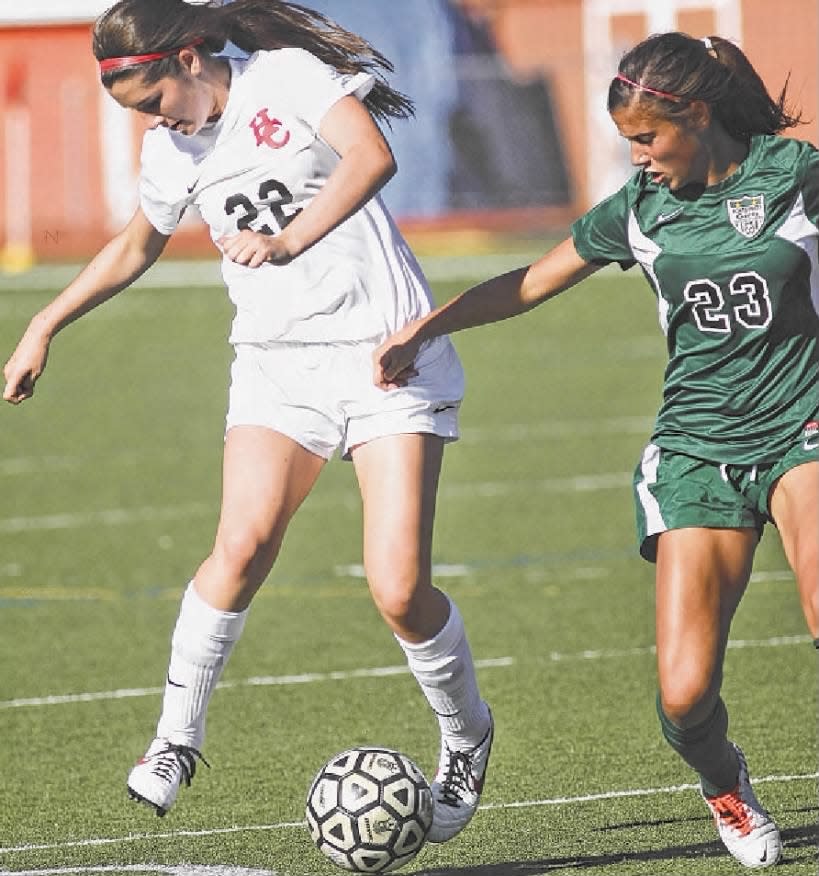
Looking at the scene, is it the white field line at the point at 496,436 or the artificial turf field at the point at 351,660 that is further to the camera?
the white field line at the point at 496,436

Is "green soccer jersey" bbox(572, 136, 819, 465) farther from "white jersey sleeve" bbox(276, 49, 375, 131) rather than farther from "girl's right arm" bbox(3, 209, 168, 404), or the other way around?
"girl's right arm" bbox(3, 209, 168, 404)

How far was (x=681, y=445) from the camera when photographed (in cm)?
548

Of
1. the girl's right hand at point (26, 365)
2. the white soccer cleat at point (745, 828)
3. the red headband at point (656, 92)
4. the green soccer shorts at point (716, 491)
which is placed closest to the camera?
the red headband at point (656, 92)

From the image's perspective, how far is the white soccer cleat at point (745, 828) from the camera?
17.8 ft

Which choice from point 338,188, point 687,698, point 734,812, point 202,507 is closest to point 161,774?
point 687,698

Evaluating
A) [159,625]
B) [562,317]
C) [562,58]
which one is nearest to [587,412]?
[562,317]

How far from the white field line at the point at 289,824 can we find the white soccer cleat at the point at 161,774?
324mm

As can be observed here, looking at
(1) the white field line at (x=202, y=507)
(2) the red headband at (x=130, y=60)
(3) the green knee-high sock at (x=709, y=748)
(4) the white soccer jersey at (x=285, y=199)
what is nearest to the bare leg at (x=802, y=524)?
(3) the green knee-high sock at (x=709, y=748)

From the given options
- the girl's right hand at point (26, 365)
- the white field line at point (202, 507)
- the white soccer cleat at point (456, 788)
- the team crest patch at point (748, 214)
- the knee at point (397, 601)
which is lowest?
the white field line at point (202, 507)

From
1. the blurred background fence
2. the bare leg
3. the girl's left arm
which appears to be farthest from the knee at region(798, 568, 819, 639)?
the blurred background fence

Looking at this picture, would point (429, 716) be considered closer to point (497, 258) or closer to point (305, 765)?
point (305, 765)

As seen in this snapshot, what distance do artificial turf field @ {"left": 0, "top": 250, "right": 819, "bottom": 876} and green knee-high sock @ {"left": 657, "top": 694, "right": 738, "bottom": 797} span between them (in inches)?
8.7

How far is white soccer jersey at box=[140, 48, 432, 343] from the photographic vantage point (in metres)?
5.69

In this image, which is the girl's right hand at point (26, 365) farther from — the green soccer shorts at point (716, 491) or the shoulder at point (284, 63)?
the green soccer shorts at point (716, 491)
